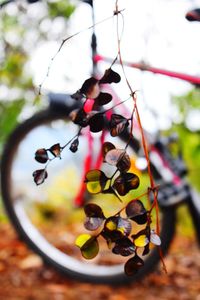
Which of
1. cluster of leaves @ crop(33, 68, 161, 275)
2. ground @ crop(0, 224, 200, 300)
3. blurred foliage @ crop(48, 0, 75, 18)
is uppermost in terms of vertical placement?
cluster of leaves @ crop(33, 68, 161, 275)

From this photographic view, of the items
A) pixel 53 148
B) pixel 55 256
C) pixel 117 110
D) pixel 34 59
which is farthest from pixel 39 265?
pixel 53 148

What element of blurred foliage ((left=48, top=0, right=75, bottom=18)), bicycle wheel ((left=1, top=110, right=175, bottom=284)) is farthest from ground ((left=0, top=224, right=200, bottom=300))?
blurred foliage ((left=48, top=0, right=75, bottom=18))

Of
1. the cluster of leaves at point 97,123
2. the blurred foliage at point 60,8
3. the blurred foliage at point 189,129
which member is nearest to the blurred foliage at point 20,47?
the blurred foliage at point 60,8

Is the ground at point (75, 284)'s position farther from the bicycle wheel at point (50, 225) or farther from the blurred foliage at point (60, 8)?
the blurred foliage at point (60, 8)

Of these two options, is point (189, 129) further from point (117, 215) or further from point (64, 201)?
point (117, 215)

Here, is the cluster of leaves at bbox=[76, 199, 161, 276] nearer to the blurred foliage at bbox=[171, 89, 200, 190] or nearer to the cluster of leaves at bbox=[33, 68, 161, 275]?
the cluster of leaves at bbox=[33, 68, 161, 275]

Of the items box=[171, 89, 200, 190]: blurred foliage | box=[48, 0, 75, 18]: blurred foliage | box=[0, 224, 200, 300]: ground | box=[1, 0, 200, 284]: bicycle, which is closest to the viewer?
box=[1, 0, 200, 284]: bicycle
